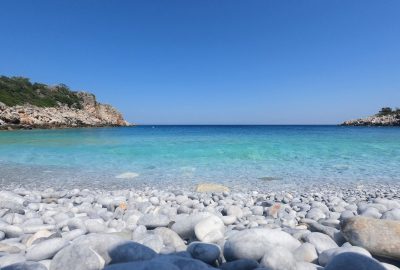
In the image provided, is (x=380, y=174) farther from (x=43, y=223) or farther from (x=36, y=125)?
(x=36, y=125)

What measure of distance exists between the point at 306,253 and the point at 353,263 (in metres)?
0.61

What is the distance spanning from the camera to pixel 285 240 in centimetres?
303

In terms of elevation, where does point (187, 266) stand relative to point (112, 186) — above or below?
above

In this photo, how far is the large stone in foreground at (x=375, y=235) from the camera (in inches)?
111

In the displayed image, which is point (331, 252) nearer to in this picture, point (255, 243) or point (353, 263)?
point (353, 263)

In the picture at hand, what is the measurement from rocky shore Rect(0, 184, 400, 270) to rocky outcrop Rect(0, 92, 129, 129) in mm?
52345

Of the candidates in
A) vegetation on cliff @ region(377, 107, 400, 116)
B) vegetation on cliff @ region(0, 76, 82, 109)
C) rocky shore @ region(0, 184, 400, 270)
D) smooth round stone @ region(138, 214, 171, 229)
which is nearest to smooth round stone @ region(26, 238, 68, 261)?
rocky shore @ region(0, 184, 400, 270)

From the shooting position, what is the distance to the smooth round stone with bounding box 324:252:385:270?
2.28 meters

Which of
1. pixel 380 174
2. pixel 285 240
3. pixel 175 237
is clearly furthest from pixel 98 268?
pixel 380 174

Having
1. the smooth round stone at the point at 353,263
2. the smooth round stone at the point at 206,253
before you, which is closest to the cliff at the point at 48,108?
the smooth round stone at the point at 206,253

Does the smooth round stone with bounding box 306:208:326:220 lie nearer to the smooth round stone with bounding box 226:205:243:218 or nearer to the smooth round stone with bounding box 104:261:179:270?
the smooth round stone with bounding box 226:205:243:218

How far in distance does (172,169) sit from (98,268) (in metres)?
8.59

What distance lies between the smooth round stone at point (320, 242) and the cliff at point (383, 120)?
280 feet

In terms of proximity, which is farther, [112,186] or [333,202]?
[112,186]
